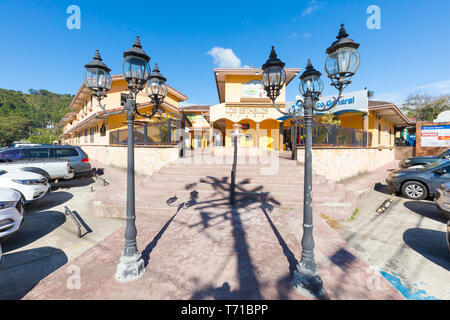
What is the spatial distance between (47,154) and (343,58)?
11.8m

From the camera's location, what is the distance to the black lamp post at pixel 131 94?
2.92 metres

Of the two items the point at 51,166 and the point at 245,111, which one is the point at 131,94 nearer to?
the point at 51,166

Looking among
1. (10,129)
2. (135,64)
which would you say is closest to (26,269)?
(135,64)

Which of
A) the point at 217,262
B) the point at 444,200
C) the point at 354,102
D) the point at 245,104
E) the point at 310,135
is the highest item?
the point at 354,102

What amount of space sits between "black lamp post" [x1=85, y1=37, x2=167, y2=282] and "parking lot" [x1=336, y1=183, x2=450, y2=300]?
13.3ft

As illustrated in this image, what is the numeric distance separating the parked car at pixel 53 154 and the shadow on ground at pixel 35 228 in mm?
4208

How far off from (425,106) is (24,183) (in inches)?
1797

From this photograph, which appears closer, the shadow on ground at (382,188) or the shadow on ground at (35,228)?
the shadow on ground at (35,228)

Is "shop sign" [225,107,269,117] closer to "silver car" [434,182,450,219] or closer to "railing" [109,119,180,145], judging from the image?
"railing" [109,119,180,145]

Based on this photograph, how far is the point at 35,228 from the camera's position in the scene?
5016mm

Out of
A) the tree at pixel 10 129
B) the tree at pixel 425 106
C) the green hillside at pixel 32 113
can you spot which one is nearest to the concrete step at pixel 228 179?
the tree at pixel 425 106

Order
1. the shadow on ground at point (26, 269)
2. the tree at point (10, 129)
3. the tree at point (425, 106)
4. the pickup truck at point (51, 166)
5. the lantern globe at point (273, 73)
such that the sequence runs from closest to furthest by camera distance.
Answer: the shadow on ground at point (26, 269) → the lantern globe at point (273, 73) → the pickup truck at point (51, 166) → the tree at point (425, 106) → the tree at point (10, 129)

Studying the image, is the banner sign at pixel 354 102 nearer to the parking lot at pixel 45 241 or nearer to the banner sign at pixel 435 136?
the banner sign at pixel 435 136

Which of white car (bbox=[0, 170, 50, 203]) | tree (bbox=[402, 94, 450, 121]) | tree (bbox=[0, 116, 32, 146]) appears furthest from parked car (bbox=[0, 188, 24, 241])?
tree (bbox=[0, 116, 32, 146])
